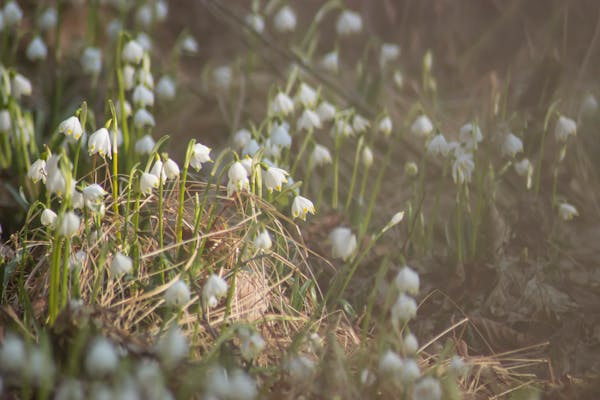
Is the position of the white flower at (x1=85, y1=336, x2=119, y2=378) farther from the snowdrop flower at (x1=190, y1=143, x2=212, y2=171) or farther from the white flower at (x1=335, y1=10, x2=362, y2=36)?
the white flower at (x1=335, y1=10, x2=362, y2=36)

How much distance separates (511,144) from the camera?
2727mm

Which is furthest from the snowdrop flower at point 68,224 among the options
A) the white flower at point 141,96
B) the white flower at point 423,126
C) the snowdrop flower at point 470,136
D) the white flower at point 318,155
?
the white flower at point 423,126

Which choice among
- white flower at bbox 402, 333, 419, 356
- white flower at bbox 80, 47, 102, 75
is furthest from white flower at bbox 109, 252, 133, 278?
white flower at bbox 80, 47, 102, 75

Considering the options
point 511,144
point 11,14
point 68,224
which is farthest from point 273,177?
point 11,14

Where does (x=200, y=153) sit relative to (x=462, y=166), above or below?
above

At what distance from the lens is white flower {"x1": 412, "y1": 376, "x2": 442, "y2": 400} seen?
1.71 metres

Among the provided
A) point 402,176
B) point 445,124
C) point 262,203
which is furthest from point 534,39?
point 262,203

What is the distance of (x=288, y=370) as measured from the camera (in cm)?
184

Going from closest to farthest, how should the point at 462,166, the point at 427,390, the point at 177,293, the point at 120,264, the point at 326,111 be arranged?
the point at 427,390
the point at 177,293
the point at 120,264
the point at 462,166
the point at 326,111

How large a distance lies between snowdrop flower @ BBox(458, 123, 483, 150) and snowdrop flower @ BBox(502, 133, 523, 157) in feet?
0.33

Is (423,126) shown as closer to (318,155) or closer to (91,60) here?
(318,155)

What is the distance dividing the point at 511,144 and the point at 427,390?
1.26 m

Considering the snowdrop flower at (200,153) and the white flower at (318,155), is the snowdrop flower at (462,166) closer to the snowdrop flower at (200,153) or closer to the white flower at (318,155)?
the white flower at (318,155)

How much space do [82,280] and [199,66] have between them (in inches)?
104
